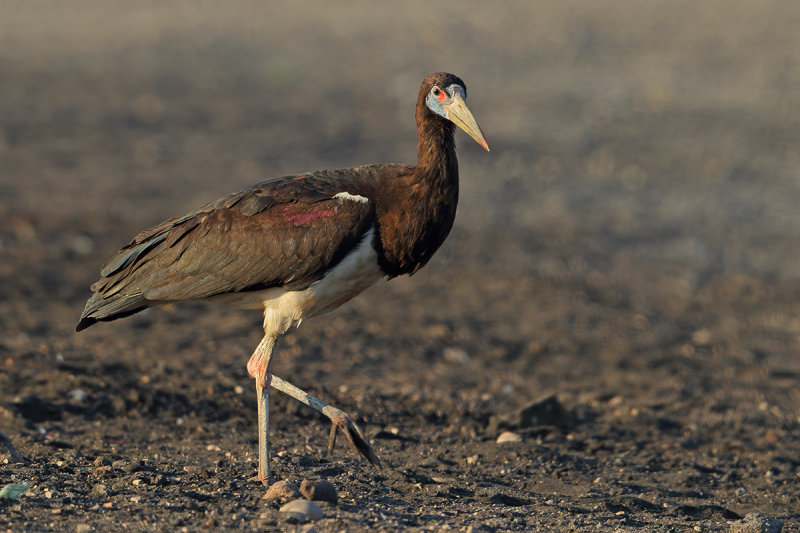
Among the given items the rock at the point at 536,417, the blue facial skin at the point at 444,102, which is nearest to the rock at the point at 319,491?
the blue facial skin at the point at 444,102

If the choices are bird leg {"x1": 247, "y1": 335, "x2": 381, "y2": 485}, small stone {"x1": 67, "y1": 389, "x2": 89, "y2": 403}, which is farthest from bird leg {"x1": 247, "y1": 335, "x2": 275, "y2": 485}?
small stone {"x1": 67, "y1": 389, "x2": 89, "y2": 403}

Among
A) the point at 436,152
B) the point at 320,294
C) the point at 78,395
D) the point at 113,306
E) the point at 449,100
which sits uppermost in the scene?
the point at 449,100

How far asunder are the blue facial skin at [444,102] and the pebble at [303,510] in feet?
8.22

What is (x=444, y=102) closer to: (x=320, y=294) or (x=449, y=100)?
(x=449, y=100)

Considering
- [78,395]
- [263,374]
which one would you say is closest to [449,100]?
[263,374]

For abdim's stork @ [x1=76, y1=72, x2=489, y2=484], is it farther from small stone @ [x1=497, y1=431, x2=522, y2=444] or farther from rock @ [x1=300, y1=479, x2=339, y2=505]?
small stone @ [x1=497, y1=431, x2=522, y2=444]

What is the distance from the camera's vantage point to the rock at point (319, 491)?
636 cm

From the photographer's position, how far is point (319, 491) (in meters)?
6.38

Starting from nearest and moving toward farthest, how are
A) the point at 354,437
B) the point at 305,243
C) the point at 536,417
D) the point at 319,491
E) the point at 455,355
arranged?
the point at 319,491, the point at 305,243, the point at 354,437, the point at 536,417, the point at 455,355

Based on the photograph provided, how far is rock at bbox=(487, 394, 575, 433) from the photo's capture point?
29.0 feet

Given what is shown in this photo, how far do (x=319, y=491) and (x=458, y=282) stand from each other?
6400 mm

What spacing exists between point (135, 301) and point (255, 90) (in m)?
14.3

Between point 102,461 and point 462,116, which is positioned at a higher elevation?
point 462,116

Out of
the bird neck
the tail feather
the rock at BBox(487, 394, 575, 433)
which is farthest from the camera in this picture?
the rock at BBox(487, 394, 575, 433)
